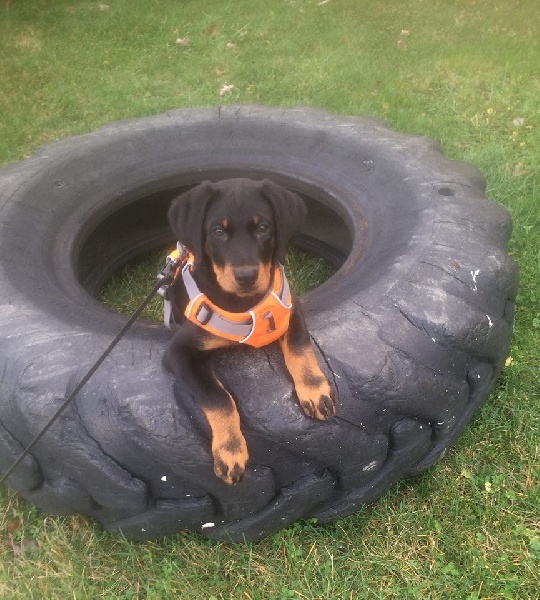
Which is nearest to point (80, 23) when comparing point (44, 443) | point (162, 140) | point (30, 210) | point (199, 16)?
point (199, 16)

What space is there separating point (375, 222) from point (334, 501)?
1.34m

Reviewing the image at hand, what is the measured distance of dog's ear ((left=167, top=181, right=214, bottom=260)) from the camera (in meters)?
2.11

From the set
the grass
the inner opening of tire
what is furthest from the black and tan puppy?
the inner opening of tire

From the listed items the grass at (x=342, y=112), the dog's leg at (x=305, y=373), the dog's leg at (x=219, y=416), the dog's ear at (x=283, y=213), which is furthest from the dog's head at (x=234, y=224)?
the grass at (x=342, y=112)

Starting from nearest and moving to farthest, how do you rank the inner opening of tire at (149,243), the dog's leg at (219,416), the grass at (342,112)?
the dog's leg at (219,416), the grass at (342,112), the inner opening of tire at (149,243)

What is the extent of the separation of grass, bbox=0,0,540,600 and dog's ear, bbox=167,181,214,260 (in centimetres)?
124

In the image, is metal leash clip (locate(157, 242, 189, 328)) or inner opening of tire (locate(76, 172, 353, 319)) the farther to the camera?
inner opening of tire (locate(76, 172, 353, 319))

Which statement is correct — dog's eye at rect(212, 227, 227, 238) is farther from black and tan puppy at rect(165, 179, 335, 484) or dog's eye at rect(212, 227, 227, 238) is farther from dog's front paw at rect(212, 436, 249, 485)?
dog's front paw at rect(212, 436, 249, 485)

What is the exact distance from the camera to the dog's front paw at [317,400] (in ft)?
6.75

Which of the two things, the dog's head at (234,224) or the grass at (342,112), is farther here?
the grass at (342,112)

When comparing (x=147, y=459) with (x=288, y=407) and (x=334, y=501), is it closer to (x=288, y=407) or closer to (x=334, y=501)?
(x=288, y=407)

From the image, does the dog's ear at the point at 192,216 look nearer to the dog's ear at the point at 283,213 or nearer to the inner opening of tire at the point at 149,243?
the dog's ear at the point at 283,213

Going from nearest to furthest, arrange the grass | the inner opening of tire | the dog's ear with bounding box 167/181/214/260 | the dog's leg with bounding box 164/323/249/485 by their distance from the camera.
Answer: the dog's leg with bounding box 164/323/249/485
the dog's ear with bounding box 167/181/214/260
the grass
the inner opening of tire

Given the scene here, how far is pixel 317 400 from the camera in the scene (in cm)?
206
